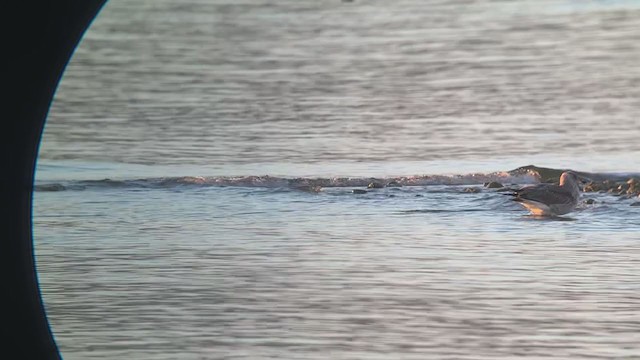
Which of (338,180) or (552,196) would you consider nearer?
(552,196)

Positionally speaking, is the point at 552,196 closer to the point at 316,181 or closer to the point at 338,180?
the point at 338,180

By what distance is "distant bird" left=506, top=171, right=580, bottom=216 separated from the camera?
7.21 m

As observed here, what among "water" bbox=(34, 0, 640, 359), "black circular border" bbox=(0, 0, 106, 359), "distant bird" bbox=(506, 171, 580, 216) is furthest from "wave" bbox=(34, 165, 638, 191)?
"black circular border" bbox=(0, 0, 106, 359)

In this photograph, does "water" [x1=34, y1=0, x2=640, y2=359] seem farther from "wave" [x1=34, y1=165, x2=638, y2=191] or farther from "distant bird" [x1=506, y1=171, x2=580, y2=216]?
"distant bird" [x1=506, y1=171, x2=580, y2=216]

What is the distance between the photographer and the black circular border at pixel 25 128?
331cm

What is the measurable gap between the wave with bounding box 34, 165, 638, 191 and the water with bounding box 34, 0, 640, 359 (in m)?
0.02

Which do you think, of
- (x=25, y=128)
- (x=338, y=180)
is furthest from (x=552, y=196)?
(x=25, y=128)

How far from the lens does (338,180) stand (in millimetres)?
7684

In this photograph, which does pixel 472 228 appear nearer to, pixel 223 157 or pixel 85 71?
pixel 223 157

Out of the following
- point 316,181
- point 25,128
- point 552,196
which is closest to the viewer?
point 25,128

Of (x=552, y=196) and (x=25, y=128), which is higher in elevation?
(x=25, y=128)

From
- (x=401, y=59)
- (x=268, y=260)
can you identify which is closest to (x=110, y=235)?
(x=268, y=260)

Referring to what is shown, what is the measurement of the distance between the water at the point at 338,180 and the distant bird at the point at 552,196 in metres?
0.13

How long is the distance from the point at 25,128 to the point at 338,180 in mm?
4393
